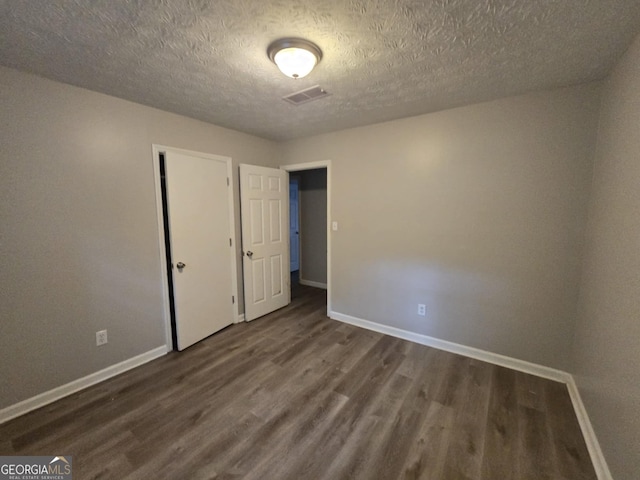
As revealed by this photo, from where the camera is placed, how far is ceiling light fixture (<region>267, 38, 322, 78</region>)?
1412 millimetres

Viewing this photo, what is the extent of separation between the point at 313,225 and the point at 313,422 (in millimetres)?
3527

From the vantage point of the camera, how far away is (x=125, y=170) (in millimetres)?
2195

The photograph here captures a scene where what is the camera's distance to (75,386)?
78.7 inches

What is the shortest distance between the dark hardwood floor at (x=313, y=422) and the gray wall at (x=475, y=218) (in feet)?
1.58

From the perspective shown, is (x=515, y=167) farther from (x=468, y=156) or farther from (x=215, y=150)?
(x=215, y=150)

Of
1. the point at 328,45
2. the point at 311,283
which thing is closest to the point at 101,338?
the point at 328,45

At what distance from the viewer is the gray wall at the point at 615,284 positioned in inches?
47.4

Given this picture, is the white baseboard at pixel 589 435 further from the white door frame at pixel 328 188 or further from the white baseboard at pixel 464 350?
the white door frame at pixel 328 188

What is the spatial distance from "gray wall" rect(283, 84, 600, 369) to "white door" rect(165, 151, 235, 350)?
1.43 metres

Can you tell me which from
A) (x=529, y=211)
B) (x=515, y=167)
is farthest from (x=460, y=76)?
(x=529, y=211)

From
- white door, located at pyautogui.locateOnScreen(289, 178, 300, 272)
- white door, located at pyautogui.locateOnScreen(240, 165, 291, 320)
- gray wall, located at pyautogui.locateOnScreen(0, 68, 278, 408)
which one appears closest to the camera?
gray wall, located at pyautogui.locateOnScreen(0, 68, 278, 408)

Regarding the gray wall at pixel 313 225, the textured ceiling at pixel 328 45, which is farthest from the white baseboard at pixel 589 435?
the gray wall at pixel 313 225

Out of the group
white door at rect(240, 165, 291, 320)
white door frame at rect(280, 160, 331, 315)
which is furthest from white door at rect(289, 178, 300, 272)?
Result: white door frame at rect(280, 160, 331, 315)

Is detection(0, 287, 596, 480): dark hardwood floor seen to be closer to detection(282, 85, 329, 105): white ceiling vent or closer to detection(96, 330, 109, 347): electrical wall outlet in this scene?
detection(96, 330, 109, 347): electrical wall outlet
